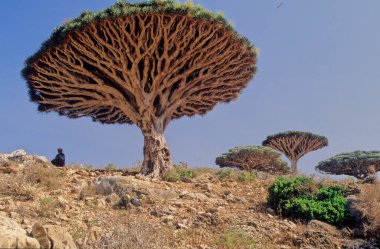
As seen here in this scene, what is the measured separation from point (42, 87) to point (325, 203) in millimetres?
10551

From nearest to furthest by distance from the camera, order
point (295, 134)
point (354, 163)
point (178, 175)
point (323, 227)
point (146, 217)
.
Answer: point (146, 217) → point (323, 227) → point (178, 175) → point (354, 163) → point (295, 134)

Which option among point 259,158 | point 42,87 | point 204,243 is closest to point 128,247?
point 204,243

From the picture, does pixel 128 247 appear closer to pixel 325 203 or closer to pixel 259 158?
pixel 325 203

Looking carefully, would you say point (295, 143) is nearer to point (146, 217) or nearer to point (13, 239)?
point (146, 217)

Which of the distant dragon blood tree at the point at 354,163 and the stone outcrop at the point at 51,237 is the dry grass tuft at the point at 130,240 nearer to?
the stone outcrop at the point at 51,237

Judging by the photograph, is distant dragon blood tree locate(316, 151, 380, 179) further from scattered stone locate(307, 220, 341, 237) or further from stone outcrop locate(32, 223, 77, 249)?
stone outcrop locate(32, 223, 77, 249)

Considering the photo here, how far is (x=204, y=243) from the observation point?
22.6ft

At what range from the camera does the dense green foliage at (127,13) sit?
502 inches

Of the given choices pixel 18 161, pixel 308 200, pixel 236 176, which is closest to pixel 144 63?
pixel 236 176

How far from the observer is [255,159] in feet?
94.8

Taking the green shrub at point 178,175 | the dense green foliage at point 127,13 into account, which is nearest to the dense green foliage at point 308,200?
the green shrub at point 178,175

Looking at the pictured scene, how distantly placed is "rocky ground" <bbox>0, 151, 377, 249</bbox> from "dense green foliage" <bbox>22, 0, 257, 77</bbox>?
187 inches

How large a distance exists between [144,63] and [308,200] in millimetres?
7507

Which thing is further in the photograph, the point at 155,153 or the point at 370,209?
the point at 155,153
